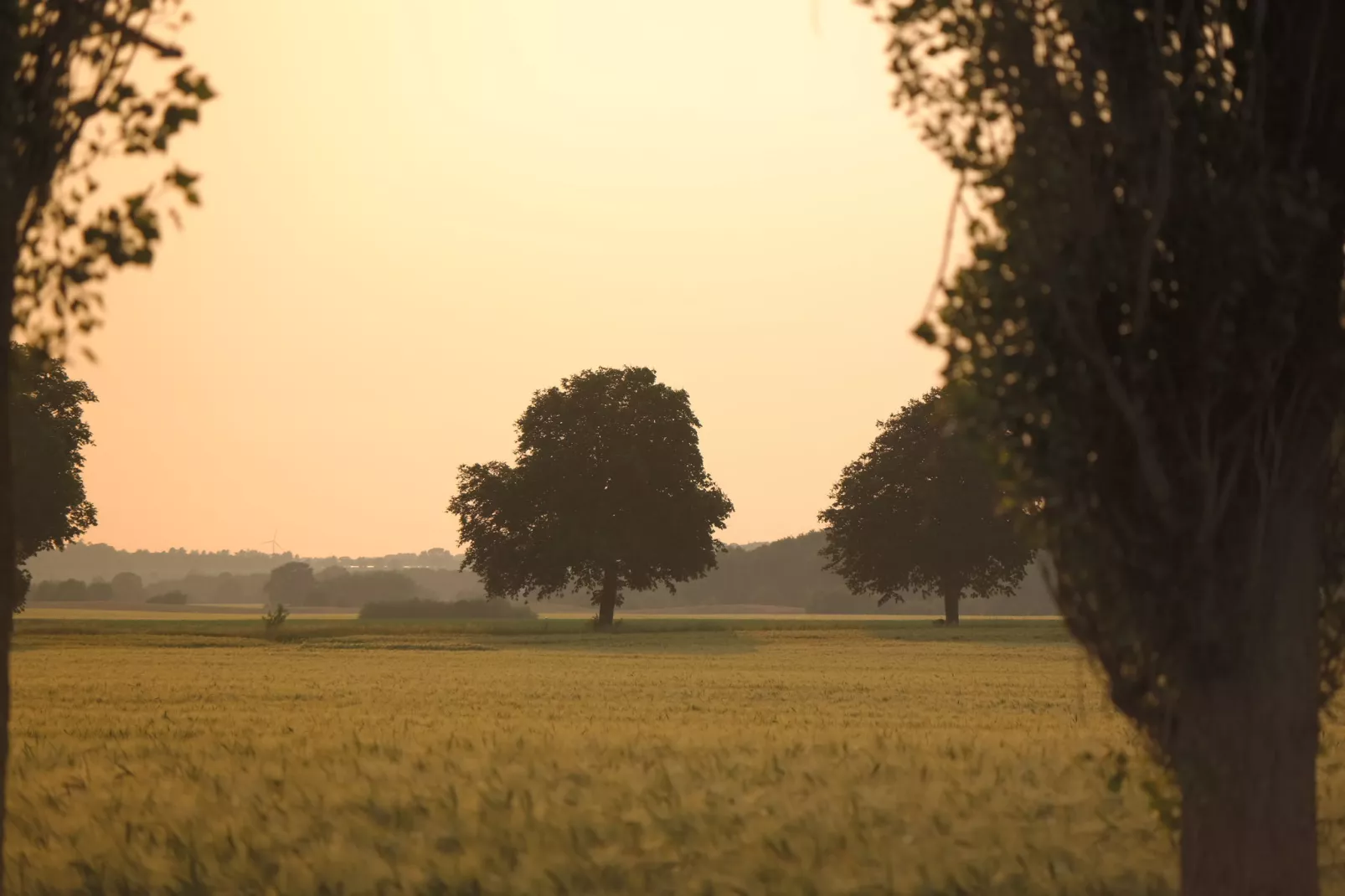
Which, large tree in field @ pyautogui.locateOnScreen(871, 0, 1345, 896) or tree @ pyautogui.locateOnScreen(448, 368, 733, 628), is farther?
tree @ pyautogui.locateOnScreen(448, 368, 733, 628)

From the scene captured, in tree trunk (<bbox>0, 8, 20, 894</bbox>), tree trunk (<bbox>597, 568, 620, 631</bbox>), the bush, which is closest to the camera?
tree trunk (<bbox>0, 8, 20, 894</bbox>)

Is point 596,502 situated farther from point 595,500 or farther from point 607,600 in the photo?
point 607,600

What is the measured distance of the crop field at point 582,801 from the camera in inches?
355

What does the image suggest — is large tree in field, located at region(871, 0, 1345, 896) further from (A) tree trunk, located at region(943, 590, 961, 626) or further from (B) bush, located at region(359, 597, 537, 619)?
(B) bush, located at region(359, 597, 537, 619)

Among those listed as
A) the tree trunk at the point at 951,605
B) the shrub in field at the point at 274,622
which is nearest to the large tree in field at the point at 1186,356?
the shrub in field at the point at 274,622

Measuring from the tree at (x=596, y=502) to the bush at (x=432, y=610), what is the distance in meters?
30.9

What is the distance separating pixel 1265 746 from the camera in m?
7.40

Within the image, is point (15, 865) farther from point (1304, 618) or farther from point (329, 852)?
point (1304, 618)

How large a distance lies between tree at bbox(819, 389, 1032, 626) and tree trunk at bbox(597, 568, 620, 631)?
12.2m

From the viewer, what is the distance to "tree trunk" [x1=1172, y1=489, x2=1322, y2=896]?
7402 millimetres

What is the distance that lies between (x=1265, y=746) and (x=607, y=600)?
5780cm

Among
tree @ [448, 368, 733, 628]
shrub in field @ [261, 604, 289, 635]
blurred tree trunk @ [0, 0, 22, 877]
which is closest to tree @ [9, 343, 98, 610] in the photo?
shrub in field @ [261, 604, 289, 635]

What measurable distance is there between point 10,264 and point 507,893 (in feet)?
15.2

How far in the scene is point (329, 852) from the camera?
9094 mm
